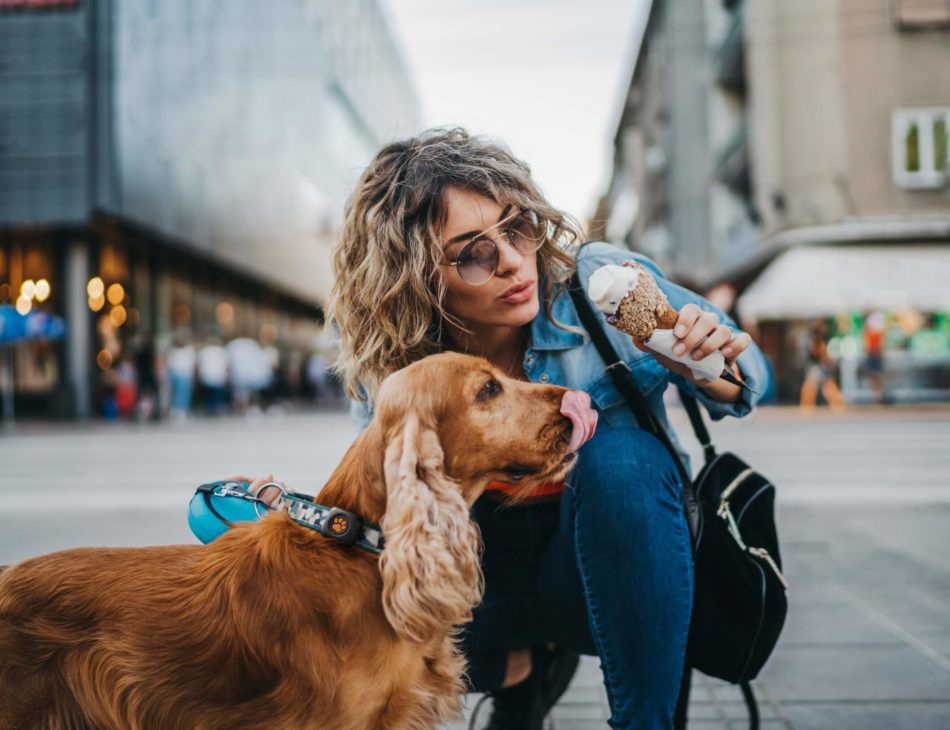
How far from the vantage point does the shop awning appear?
53.9ft

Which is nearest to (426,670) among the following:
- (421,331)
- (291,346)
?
(421,331)

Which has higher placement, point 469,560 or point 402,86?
point 402,86

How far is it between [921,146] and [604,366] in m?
17.7

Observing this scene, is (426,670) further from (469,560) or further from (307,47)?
(307,47)

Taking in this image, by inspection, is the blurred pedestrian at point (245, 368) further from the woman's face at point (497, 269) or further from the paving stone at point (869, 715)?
the paving stone at point (869, 715)

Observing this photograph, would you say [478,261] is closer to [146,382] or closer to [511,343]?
[511,343]

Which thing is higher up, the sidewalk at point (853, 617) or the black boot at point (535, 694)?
the black boot at point (535, 694)

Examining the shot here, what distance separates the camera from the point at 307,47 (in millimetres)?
28875

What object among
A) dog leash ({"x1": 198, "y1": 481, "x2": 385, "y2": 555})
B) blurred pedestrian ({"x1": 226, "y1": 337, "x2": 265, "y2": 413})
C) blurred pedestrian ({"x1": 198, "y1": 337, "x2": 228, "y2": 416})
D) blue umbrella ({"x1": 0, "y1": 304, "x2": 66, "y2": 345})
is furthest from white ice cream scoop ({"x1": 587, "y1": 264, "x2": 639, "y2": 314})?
blurred pedestrian ({"x1": 198, "y1": 337, "x2": 228, "y2": 416})

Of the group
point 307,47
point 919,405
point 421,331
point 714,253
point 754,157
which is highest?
point 307,47

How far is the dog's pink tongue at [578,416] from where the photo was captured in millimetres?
1983

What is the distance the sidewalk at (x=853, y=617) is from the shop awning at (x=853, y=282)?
9469 millimetres

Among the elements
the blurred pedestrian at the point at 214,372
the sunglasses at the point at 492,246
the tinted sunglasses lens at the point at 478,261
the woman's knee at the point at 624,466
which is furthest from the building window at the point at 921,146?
the woman's knee at the point at 624,466

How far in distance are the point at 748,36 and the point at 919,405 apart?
9.14 meters
